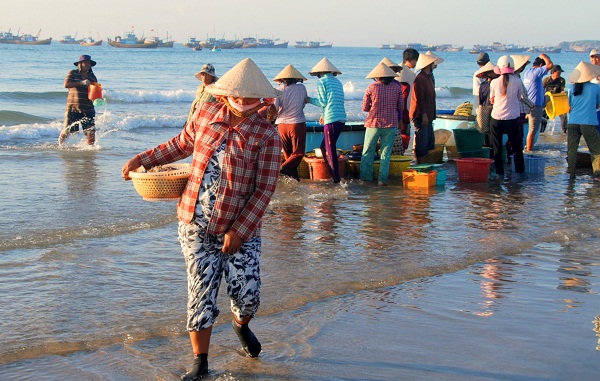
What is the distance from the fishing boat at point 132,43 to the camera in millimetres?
102125

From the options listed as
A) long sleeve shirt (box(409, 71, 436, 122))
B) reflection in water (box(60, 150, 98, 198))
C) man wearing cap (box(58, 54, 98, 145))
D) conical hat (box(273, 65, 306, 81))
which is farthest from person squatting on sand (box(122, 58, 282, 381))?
man wearing cap (box(58, 54, 98, 145))

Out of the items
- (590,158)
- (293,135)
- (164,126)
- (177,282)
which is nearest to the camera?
(177,282)

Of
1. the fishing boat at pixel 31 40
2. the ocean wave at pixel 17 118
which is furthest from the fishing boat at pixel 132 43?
the ocean wave at pixel 17 118

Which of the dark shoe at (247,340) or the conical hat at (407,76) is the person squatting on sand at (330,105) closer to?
the conical hat at (407,76)

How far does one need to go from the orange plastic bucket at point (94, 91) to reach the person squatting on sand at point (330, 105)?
4311 mm

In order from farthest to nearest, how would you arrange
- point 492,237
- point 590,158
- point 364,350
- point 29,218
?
1. point 590,158
2. point 29,218
3. point 492,237
4. point 364,350

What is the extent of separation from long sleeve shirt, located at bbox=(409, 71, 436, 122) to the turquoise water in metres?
1.13

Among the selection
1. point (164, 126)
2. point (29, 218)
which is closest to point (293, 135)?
point (29, 218)

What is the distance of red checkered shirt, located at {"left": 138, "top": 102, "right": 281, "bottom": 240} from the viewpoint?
15.3 feet

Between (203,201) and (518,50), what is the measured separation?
167499mm

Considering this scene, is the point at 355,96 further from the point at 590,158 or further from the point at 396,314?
the point at 396,314

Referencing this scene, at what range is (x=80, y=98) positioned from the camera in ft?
48.4

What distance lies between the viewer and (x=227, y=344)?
5457 millimetres

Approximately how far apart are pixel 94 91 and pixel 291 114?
4.31 metres
